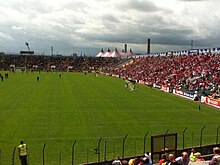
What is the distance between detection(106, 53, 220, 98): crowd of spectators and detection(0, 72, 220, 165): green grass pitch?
9.71 meters

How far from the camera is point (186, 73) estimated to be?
7338 centimetres

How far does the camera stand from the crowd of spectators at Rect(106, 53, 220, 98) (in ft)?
195

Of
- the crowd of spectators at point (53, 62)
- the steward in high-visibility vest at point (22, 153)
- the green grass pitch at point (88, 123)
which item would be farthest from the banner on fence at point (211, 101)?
the crowd of spectators at point (53, 62)

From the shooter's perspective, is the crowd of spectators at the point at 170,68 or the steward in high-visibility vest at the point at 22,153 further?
the crowd of spectators at the point at 170,68

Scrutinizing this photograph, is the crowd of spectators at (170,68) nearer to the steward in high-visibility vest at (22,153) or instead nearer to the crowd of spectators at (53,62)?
the crowd of spectators at (53,62)

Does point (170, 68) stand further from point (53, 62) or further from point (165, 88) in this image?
point (53, 62)

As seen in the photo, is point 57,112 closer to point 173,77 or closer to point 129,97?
point 129,97

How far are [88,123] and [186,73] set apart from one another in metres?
44.0

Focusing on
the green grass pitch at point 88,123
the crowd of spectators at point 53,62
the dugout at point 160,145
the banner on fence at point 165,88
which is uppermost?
the crowd of spectators at point 53,62

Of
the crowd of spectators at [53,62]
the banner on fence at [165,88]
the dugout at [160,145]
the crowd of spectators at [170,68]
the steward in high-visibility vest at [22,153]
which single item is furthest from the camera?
the crowd of spectators at [53,62]

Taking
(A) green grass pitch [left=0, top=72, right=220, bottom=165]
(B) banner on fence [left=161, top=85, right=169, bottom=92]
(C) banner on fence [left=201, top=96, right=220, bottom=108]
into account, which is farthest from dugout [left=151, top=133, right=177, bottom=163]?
(B) banner on fence [left=161, top=85, right=169, bottom=92]

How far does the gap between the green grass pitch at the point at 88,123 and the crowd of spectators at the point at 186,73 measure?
9.71 metres

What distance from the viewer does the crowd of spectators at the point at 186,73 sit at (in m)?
59.5

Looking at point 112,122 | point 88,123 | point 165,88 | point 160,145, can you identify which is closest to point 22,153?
point 160,145
